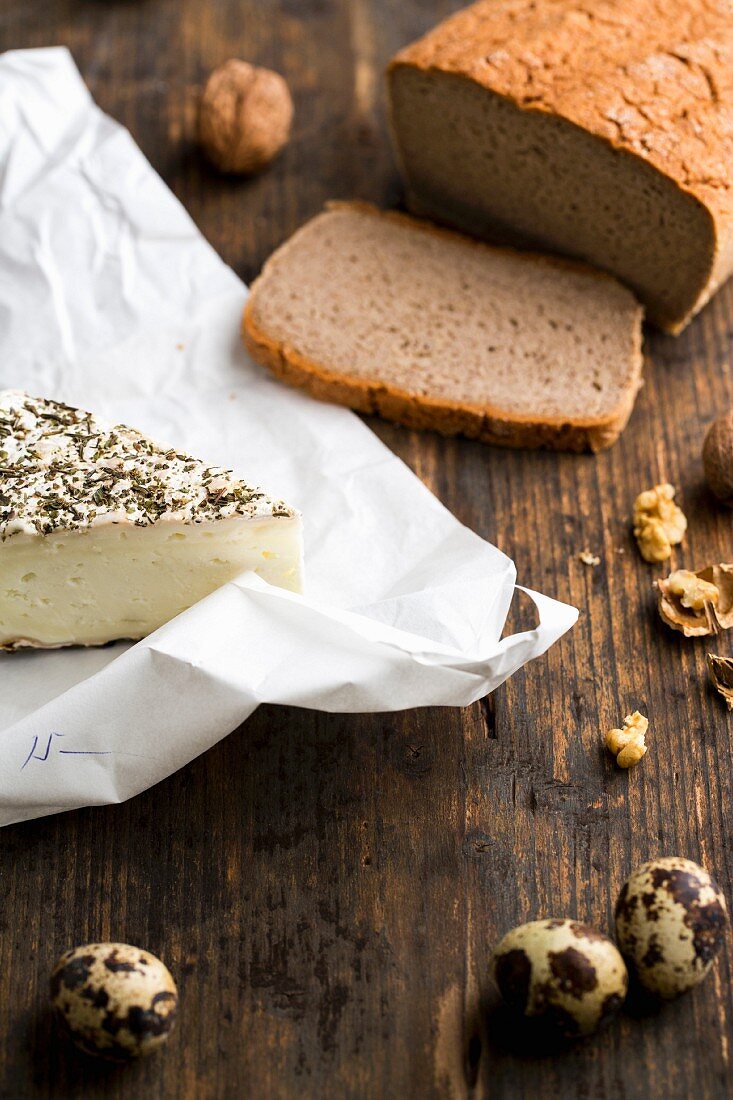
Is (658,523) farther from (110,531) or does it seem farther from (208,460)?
(110,531)

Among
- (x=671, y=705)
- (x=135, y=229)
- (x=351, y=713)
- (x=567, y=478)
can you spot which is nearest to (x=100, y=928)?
(x=351, y=713)

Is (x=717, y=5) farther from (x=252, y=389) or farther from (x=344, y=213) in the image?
(x=252, y=389)

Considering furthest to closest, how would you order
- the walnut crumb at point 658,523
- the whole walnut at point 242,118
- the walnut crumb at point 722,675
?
the whole walnut at point 242,118 < the walnut crumb at point 658,523 < the walnut crumb at point 722,675

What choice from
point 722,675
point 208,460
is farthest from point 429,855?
point 208,460

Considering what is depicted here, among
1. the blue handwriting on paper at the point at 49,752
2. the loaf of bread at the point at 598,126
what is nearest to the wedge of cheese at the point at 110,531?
the blue handwriting on paper at the point at 49,752

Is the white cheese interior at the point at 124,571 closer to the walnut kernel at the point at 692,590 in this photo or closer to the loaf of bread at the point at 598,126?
the walnut kernel at the point at 692,590

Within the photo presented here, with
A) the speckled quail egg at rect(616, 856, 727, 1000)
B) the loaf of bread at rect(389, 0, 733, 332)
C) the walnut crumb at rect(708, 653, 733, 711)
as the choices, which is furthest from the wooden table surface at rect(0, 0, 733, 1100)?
the loaf of bread at rect(389, 0, 733, 332)
